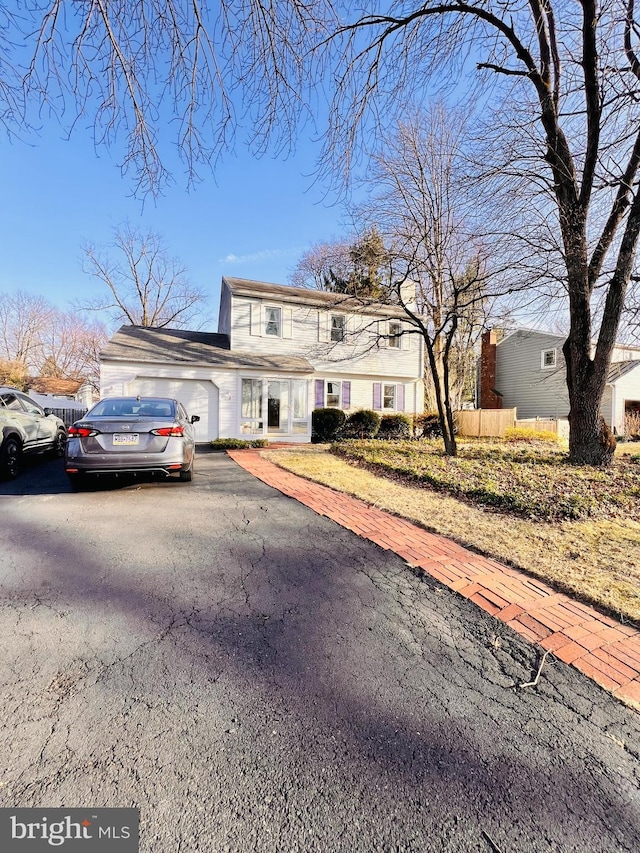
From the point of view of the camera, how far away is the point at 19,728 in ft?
5.14

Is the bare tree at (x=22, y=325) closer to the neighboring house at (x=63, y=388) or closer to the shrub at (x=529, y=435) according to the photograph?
the neighboring house at (x=63, y=388)

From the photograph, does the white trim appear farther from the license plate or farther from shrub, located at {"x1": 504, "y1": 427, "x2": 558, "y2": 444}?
the license plate

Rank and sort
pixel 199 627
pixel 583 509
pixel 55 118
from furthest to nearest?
pixel 583 509 → pixel 55 118 → pixel 199 627

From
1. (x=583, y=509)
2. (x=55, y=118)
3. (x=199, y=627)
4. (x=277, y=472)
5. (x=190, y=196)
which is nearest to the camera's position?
(x=199, y=627)

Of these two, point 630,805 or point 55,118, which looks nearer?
point 630,805

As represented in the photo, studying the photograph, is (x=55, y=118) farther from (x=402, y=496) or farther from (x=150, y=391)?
(x=150, y=391)

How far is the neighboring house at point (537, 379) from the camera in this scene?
19.4 m

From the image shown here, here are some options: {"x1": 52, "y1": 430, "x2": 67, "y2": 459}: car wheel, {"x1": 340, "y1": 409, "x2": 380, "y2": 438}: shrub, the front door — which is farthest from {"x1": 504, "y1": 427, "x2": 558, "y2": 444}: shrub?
{"x1": 52, "y1": 430, "x2": 67, "y2": 459}: car wheel

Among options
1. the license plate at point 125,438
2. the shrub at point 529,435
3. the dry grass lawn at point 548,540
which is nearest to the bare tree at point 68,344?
the license plate at point 125,438

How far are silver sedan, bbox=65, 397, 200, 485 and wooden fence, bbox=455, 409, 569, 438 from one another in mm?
13920

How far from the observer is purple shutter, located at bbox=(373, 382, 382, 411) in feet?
56.1

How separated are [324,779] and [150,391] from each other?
12877mm

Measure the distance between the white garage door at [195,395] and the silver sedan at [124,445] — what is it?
7.36m

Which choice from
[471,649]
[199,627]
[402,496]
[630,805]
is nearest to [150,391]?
[402,496]
